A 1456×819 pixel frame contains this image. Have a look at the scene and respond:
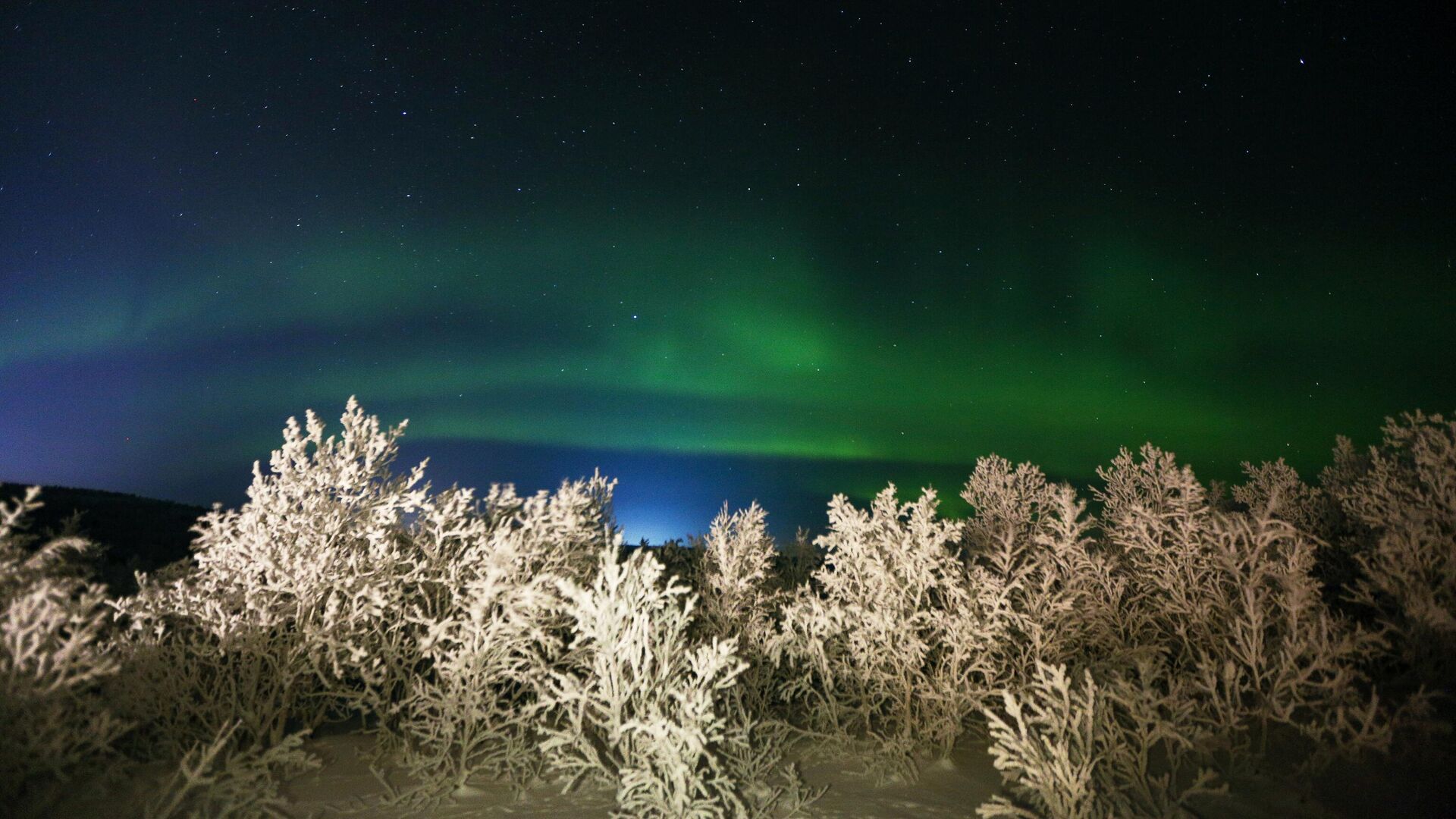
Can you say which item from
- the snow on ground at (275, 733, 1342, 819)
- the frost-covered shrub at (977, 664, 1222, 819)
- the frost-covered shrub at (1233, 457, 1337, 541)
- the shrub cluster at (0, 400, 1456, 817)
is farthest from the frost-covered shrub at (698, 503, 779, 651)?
the frost-covered shrub at (1233, 457, 1337, 541)

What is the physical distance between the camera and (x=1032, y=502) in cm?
1420

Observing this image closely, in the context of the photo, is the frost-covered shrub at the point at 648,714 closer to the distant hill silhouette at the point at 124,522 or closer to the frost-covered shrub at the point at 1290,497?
the frost-covered shrub at the point at 1290,497

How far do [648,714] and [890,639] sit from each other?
110 inches

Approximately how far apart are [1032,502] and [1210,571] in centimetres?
737

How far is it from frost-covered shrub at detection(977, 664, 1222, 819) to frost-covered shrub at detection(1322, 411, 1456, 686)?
2003mm

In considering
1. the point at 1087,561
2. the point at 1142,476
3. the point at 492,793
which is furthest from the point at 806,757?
the point at 1142,476

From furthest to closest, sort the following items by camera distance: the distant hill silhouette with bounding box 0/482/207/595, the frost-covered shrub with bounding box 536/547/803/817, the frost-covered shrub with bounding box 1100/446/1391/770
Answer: the distant hill silhouette with bounding box 0/482/207/595, the frost-covered shrub with bounding box 1100/446/1391/770, the frost-covered shrub with bounding box 536/547/803/817

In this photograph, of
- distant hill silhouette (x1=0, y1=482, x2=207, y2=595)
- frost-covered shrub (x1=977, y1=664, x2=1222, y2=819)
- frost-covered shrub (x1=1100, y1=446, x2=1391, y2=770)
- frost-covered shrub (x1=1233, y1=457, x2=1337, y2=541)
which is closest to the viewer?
frost-covered shrub (x1=977, y1=664, x2=1222, y2=819)

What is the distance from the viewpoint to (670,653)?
5.28 m

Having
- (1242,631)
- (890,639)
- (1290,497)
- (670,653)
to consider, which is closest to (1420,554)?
(1242,631)

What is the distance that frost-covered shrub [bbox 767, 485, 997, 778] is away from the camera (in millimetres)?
6441

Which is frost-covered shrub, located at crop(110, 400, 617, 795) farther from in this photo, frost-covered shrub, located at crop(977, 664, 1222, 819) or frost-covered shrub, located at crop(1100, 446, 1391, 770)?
frost-covered shrub, located at crop(1100, 446, 1391, 770)

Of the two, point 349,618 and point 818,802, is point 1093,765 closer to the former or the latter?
point 818,802

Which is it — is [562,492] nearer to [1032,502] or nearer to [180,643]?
[180,643]
